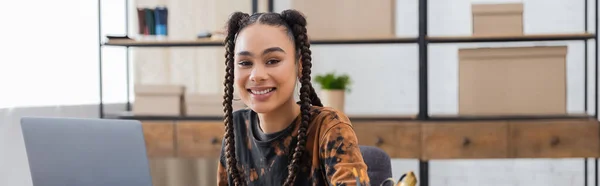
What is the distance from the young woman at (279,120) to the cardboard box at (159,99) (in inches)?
90.1

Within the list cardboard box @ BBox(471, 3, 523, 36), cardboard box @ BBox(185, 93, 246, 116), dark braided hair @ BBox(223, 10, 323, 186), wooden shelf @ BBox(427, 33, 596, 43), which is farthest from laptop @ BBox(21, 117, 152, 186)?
cardboard box @ BBox(471, 3, 523, 36)

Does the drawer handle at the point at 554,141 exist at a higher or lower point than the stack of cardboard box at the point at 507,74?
lower

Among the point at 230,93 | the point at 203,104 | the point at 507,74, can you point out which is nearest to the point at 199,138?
the point at 203,104

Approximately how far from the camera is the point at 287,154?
1066 millimetres

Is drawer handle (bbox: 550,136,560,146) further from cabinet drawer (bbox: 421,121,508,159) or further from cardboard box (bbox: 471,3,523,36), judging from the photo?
cardboard box (bbox: 471,3,523,36)

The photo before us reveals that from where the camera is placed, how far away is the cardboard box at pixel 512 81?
125 inches

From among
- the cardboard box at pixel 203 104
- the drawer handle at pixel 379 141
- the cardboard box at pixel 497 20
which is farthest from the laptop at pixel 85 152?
the cardboard box at pixel 497 20

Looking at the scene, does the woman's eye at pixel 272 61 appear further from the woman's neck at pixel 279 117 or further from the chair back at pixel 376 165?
the chair back at pixel 376 165

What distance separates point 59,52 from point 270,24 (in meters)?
2.49

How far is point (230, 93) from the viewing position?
113cm

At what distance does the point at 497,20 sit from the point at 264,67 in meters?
2.39

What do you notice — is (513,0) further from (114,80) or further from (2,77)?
(2,77)

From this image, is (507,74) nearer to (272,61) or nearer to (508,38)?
(508,38)

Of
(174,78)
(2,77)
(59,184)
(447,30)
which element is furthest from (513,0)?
(59,184)
